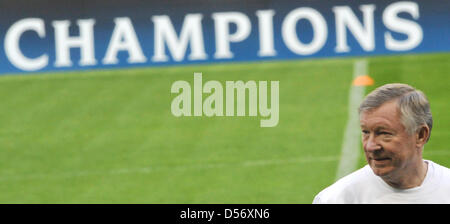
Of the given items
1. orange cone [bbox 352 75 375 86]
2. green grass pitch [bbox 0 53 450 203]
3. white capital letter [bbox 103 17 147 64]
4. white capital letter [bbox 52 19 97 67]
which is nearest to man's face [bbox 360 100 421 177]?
green grass pitch [bbox 0 53 450 203]

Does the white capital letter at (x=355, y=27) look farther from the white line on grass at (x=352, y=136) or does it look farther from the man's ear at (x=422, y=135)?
the man's ear at (x=422, y=135)

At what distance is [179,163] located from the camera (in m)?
9.54

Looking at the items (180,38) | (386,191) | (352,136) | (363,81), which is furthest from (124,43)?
(386,191)

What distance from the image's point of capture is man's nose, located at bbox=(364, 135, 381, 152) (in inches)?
92.5

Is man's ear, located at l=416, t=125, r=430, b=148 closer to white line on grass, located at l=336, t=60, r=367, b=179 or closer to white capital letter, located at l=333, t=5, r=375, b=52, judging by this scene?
white line on grass, located at l=336, t=60, r=367, b=179

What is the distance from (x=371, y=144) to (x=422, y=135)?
139mm

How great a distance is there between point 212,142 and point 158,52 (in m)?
4.03

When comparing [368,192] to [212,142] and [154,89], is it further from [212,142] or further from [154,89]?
[154,89]

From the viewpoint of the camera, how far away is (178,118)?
11.2 meters

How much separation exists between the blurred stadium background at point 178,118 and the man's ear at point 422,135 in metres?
5.57

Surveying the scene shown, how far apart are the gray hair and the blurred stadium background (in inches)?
220

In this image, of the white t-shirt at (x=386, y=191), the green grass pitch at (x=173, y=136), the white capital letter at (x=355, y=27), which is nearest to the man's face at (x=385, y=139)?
the white t-shirt at (x=386, y=191)

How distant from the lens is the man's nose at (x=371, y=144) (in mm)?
2350

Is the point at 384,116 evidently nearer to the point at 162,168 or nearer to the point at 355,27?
the point at 162,168
